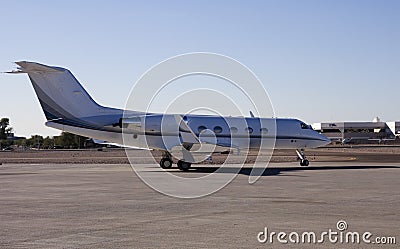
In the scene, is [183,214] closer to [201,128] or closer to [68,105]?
[68,105]

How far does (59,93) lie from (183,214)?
21.7m

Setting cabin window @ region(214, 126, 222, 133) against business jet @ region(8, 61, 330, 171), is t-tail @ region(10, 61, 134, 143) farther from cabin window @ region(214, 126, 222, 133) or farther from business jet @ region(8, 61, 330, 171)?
cabin window @ region(214, 126, 222, 133)

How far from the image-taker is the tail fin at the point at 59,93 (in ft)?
114

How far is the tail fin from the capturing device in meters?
34.8

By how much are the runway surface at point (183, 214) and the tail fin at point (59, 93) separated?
11.3 metres

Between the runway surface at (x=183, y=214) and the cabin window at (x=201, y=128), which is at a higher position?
the cabin window at (x=201, y=128)

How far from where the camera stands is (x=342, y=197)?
19594 millimetres

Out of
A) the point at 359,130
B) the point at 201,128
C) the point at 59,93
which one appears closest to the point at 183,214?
the point at 59,93

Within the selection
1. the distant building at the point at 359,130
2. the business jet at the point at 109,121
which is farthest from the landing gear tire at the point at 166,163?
the distant building at the point at 359,130

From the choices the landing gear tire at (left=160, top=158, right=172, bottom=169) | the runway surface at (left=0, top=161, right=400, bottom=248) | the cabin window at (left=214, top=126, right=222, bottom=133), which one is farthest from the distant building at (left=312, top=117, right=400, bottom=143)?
the runway surface at (left=0, top=161, right=400, bottom=248)

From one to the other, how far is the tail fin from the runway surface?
11308mm

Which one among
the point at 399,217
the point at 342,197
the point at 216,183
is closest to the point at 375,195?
the point at 342,197

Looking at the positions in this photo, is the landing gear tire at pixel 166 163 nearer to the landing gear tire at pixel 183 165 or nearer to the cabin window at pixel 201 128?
the landing gear tire at pixel 183 165

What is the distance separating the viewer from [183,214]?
15.4 m
